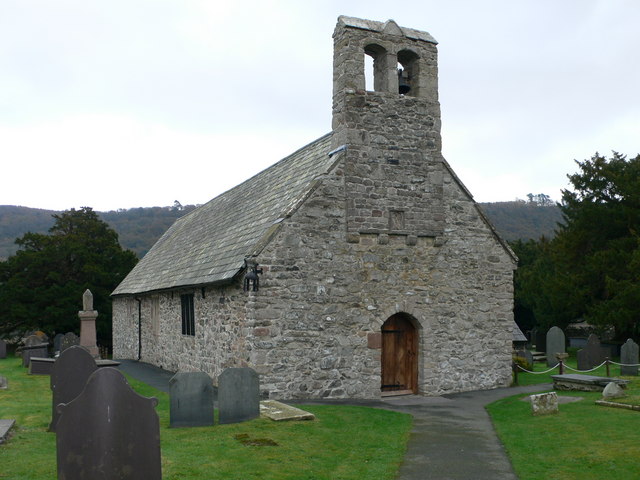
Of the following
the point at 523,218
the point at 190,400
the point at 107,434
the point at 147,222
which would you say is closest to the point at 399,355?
the point at 190,400

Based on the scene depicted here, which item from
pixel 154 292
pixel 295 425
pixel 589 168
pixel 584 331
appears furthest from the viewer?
pixel 584 331

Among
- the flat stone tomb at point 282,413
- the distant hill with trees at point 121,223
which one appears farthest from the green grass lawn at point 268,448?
the distant hill with trees at point 121,223

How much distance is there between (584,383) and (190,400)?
997 centimetres

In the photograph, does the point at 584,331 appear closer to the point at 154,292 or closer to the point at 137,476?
the point at 154,292

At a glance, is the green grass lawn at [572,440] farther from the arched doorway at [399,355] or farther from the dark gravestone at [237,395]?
the dark gravestone at [237,395]

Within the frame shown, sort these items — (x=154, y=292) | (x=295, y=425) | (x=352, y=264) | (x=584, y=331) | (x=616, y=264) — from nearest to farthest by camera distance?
(x=295, y=425) → (x=352, y=264) → (x=154, y=292) → (x=616, y=264) → (x=584, y=331)

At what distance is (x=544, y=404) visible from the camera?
12492 mm

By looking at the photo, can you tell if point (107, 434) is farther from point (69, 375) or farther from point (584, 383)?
point (584, 383)

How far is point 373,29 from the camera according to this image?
15750mm

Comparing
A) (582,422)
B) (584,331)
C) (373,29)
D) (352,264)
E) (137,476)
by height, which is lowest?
(584,331)

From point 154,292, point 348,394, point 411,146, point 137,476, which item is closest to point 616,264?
point 411,146

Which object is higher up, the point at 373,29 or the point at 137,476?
the point at 373,29

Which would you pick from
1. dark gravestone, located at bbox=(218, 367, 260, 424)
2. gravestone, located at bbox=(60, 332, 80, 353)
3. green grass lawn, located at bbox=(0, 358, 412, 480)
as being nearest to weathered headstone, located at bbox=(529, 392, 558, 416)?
green grass lawn, located at bbox=(0, 358, 412, 480)

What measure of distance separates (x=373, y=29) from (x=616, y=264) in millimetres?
19193
